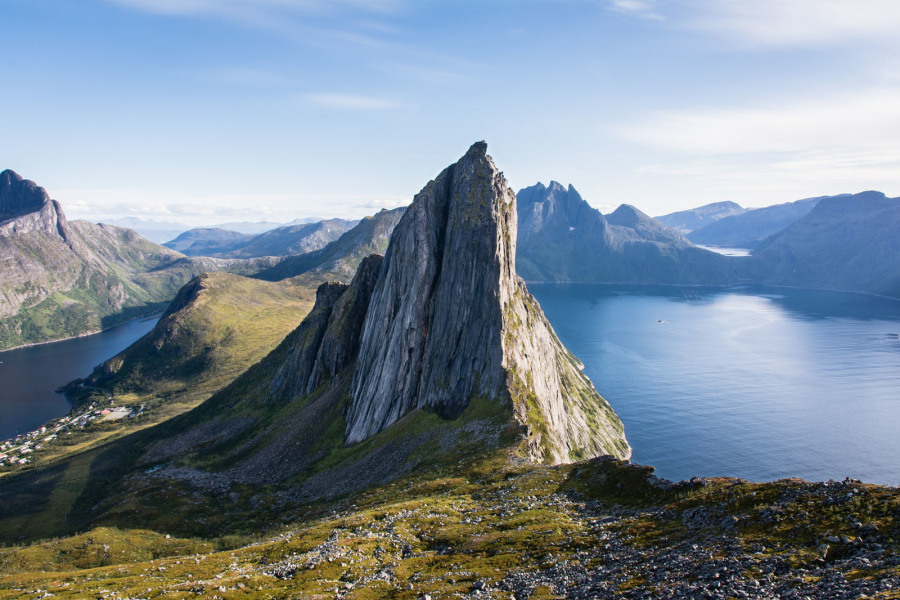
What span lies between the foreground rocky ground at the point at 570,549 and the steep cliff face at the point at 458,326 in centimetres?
3363

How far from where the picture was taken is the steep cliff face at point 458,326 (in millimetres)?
105312

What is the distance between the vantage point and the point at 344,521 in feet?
207

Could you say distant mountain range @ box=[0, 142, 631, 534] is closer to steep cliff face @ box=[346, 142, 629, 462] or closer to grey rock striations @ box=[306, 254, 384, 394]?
steep cliff face @ box=[346, 142, 629, 462]

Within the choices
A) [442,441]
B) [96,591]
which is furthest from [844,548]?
[442,441]

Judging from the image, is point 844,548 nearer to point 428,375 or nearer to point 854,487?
point 854,487

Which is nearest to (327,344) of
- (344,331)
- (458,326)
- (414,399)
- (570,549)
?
(344,331)

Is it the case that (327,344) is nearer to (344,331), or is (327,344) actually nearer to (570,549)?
(344,331)

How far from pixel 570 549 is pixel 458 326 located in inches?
2893

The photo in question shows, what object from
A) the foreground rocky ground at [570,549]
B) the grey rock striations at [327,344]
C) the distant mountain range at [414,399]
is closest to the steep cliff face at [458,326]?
the distant mountain range at [414,399]

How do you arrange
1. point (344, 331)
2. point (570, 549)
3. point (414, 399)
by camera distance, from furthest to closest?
point (344, 331), point (414, 399), point (570, 549)

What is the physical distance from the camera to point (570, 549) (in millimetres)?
40812

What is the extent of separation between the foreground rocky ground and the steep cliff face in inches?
1324

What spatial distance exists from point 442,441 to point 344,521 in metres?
35.1

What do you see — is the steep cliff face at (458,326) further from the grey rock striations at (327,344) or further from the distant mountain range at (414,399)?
the grey rock striations at (327,344)
